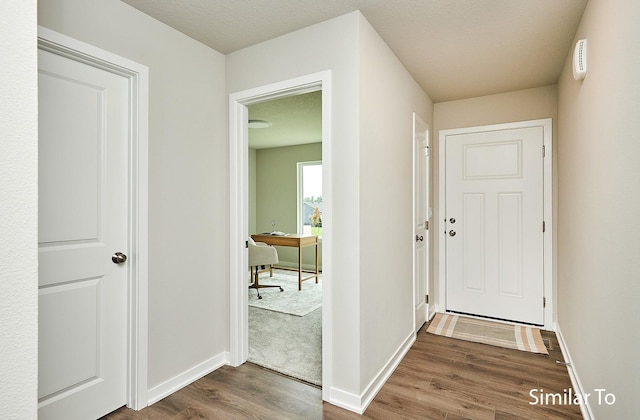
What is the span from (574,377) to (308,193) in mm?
4883

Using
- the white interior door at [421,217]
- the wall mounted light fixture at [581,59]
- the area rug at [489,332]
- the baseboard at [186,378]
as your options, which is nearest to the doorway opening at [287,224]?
the baseboard at [186,378]

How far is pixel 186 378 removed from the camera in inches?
90.1

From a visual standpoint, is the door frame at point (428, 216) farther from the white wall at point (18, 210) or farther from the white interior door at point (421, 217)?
the white wall at point (18, 210)

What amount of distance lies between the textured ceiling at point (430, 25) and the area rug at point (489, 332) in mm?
2343

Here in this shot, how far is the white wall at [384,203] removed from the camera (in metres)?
2.08

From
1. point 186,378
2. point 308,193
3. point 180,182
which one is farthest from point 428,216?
point 308,193

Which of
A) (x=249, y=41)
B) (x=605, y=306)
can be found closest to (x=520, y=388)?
(x=605, y=306)

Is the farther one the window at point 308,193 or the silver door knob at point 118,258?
the window at point 308,193

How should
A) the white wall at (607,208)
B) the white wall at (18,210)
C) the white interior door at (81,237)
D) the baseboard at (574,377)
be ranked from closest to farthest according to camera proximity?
the white wall at (18,210), the white wall at (607,208), the white interior door at (81,237), the baseboard at (574,377)

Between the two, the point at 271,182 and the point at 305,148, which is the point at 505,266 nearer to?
the point at 305,148

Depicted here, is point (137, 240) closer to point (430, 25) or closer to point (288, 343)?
point (288, 343)

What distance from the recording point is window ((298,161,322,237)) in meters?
6.44

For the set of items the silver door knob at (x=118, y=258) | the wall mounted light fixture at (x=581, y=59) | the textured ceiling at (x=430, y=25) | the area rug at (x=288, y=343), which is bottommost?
the area rug at (x=288, y=343)

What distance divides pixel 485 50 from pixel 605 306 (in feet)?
6.17
